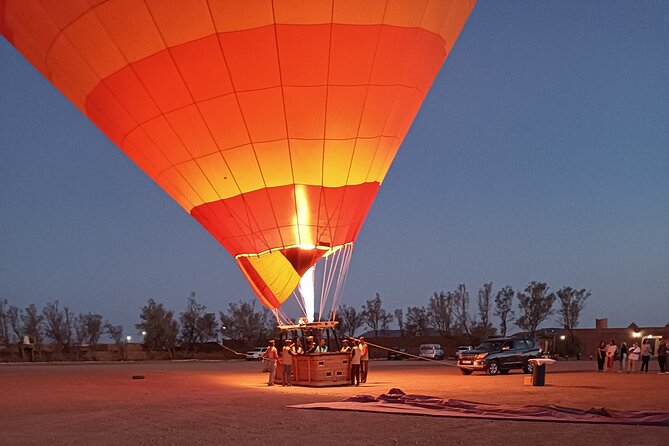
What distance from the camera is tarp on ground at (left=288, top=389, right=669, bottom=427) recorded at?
376 inches

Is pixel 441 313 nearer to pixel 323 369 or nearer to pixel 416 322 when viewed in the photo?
pixel 416 322

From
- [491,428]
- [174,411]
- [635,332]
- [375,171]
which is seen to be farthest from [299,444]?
[635,332]

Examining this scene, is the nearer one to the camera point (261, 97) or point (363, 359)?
point (261, 97)

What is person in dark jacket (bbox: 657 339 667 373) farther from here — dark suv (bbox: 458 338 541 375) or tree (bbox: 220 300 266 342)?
tree (bbox: 220 300 266 342)

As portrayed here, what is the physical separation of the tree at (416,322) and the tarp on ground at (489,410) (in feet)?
258

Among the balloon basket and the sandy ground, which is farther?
the balloon basket

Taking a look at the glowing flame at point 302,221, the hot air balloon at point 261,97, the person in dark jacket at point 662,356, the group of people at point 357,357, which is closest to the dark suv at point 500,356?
the person in dark jacket at point 662,356

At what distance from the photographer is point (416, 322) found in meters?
92.0

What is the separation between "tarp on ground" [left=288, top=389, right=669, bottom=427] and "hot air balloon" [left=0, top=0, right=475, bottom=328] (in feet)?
14.6

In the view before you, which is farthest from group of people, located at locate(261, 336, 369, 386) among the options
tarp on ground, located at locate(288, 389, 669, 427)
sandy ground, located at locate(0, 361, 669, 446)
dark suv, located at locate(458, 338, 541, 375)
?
dark suv, located at locate(458, 338, 541, 375)

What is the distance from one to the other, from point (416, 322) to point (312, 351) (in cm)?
7620

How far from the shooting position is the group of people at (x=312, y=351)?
16.7m

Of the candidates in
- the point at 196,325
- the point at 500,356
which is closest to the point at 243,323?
the point at 196,325

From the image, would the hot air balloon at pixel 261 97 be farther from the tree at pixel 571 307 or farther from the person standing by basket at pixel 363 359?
→ the tree at pixel 571 307
